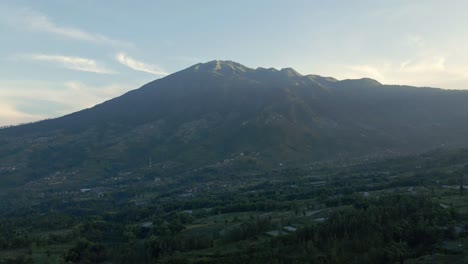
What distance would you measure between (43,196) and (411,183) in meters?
107

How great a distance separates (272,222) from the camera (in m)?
62.5

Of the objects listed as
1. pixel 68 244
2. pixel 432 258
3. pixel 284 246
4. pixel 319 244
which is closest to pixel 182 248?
pixel 284 246

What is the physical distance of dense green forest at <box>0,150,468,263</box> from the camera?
4538cm

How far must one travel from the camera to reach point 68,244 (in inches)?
2726

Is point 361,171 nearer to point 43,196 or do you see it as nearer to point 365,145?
point 365,145

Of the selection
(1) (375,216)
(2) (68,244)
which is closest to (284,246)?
(1) (375,216)

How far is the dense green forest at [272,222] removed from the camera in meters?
45.4

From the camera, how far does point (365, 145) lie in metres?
186

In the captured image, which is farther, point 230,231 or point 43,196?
point 43,196

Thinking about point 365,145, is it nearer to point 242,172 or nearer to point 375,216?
point 242,172

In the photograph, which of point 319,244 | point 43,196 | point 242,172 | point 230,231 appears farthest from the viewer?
point 242,172

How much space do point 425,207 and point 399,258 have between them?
15.6m

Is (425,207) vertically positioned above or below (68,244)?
above

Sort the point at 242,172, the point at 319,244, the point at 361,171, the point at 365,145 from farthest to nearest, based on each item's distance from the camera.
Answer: the point at 365,145
the point at 242,172
the point at 361,171
the point at 319,244
